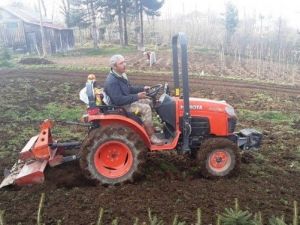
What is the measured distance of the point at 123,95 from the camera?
5840 mm

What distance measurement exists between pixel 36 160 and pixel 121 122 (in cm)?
146

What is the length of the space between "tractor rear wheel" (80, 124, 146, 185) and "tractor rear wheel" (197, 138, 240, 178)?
35.2 inches

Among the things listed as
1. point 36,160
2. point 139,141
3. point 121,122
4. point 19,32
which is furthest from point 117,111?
point 19,32

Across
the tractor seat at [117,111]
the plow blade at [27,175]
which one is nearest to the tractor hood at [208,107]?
the tractor seat at [117,111]

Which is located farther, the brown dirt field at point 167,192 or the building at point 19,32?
the building at point 19,32

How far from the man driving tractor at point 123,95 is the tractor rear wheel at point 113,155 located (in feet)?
1.08

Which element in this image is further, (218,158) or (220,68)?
(220,68)

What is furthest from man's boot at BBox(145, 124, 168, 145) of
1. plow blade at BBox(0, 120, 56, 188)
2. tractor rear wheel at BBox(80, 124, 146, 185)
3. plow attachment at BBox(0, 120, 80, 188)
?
plow blade at BBox(0, 120, 56, 188)

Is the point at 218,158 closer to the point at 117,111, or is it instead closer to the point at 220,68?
the point at 117,111

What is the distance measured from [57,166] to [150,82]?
980 centimetres

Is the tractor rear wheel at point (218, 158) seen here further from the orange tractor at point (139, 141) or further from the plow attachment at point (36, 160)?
the plow attachment at point (36, 160)

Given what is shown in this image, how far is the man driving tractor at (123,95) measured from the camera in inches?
227

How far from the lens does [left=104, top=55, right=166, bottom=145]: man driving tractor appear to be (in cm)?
577

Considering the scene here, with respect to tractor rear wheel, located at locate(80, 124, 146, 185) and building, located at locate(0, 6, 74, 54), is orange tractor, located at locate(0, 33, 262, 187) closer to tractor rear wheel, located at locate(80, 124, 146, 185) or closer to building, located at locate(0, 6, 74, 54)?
tractor rear wheel, located at locate(80, 124, 146, 185)
